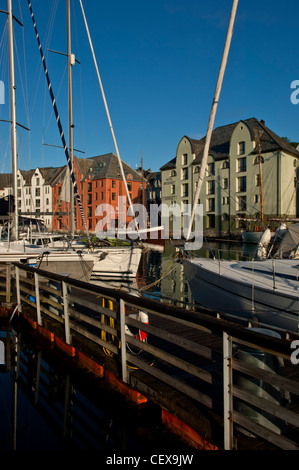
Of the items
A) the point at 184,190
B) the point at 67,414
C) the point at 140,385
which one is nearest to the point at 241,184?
the point at 184,190

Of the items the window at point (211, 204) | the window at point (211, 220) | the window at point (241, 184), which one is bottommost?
the window at point (211, 220)

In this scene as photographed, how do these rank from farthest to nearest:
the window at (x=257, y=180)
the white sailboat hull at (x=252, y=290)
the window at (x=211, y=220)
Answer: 1. the window at (x=211, y=220)
2. the window at (x=257, y=180)
3. the white sailboat hull at (x=252, y=290)

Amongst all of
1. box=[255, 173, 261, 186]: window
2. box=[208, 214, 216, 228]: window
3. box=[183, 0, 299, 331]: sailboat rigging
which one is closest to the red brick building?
box=[208, 214, 216, 228]: window

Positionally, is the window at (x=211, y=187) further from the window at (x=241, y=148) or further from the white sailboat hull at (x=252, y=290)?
the white sailboat hull at (x=252, y=290)

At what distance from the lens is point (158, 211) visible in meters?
72.4

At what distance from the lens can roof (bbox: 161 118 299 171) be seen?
168ft

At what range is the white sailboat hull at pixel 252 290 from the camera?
352 inches

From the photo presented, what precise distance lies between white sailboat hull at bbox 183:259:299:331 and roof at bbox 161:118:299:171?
4259 centimetres

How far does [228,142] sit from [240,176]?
792 cm

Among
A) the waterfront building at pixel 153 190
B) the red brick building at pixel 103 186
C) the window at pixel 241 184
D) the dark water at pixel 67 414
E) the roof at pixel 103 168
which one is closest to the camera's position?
the dark water at pixel 67 414

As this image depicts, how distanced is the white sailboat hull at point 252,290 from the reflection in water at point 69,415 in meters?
5.51

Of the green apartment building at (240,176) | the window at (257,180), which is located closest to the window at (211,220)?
the green apartment building at (240,176)
